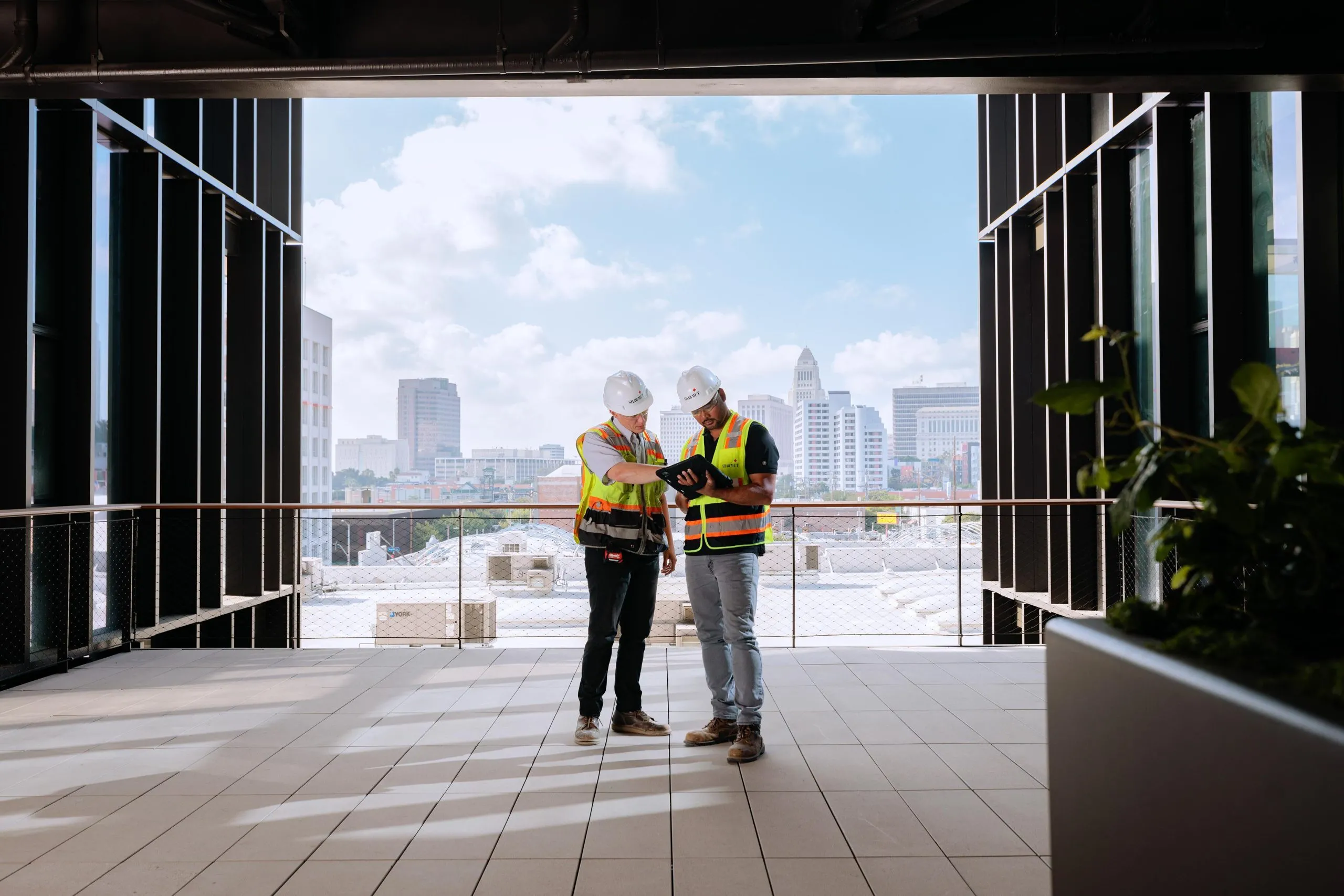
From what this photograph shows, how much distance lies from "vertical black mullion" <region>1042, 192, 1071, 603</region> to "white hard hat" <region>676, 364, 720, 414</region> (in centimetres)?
569

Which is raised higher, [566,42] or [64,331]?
[566,42]

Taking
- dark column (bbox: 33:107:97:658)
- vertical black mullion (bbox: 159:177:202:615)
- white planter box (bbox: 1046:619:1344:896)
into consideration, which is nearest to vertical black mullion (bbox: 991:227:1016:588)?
vertical black mullion (bbox: 159:177:202:615)

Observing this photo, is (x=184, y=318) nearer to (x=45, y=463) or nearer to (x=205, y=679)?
(x=45, y=463)

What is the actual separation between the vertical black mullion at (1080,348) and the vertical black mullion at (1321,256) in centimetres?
297

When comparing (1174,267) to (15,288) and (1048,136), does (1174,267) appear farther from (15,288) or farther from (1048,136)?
(15,288)

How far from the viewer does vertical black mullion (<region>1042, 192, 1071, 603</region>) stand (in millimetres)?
8320

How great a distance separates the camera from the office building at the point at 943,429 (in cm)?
1172

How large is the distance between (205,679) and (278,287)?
5.99 m

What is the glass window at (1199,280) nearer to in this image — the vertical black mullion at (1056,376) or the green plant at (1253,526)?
the vertical black mullion at (1056,376)

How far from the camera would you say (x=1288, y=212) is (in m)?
5.44

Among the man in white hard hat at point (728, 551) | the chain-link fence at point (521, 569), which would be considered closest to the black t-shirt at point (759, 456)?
the man in white hard hat at point (728, 551)

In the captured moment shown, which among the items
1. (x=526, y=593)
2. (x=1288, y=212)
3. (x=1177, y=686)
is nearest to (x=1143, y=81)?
(x=1288, y=212)

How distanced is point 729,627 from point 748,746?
0.45 meters

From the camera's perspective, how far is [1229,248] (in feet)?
19.4
